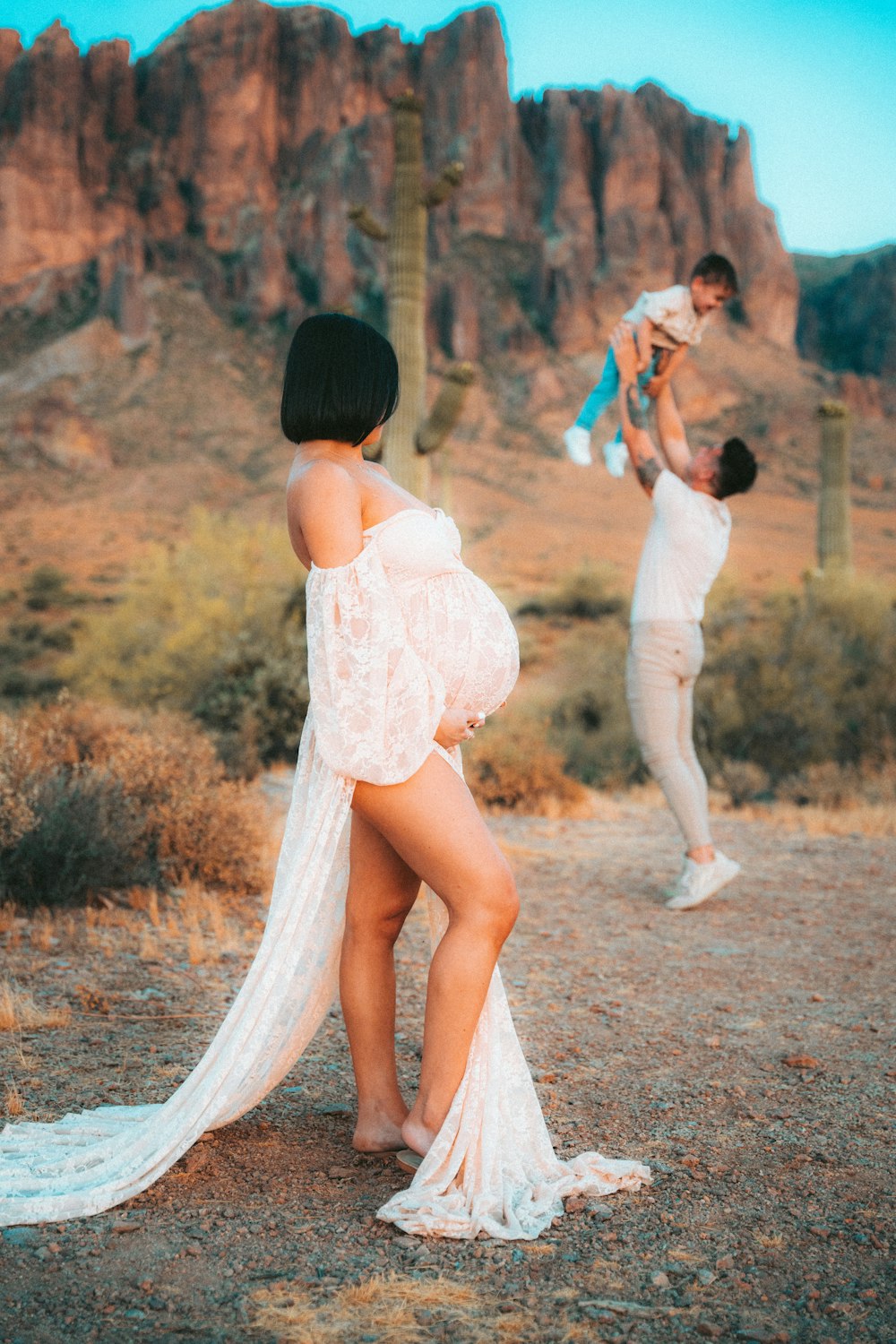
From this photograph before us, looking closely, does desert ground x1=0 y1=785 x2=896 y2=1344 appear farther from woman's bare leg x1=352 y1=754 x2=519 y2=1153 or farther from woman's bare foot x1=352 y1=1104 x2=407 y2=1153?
woman's bare leg x1=352 y1=754 x2=519 y2=1153

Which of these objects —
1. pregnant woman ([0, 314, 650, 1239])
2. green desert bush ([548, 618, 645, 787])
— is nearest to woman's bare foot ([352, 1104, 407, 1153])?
pregnant woman ([0, 314, 650, 1239])

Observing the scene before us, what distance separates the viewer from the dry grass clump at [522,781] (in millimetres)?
9633

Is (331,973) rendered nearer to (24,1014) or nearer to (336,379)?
(336,379)

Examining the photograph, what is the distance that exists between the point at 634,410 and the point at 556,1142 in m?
3.82

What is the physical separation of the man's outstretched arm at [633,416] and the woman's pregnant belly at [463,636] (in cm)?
318

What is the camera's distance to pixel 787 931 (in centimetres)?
586

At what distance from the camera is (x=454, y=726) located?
2781mm

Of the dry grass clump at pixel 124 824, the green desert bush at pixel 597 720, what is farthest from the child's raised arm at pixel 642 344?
the green desert bush at pixel 597 720

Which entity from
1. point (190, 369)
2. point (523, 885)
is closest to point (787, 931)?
point (523, 885)

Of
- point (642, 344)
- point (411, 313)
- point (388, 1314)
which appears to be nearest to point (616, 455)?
point (642, 344)

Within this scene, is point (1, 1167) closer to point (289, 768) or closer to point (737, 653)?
point (289, 768)

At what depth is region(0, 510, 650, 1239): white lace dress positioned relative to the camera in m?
2.64

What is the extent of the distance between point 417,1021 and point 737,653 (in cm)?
872

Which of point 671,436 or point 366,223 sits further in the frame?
point 366,223
